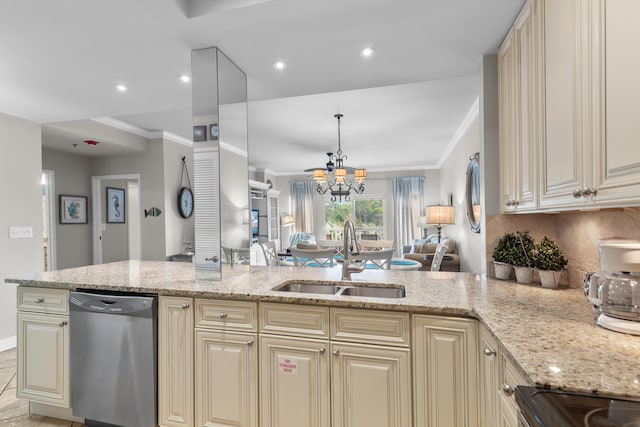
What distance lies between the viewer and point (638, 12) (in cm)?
92

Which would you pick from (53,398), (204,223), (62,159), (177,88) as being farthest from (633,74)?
(62,159)

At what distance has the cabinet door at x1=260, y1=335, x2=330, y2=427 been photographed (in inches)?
65.0

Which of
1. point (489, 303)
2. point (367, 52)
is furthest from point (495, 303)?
point (367, 52)

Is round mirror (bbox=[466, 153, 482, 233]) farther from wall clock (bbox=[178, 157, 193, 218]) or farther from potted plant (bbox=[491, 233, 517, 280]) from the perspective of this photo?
wall clock (bbox=[178, 157, 193, 218])

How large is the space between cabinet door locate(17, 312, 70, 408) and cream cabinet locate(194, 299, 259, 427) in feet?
3.13

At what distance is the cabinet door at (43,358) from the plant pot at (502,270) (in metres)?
2.66

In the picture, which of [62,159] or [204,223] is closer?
[204,223]

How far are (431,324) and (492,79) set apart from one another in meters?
1.62

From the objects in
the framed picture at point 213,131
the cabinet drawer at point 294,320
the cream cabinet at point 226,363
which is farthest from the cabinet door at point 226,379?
the framed picture at point 213,131

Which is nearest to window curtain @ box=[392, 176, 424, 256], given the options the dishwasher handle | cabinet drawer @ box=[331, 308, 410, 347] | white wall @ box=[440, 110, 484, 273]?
white wall @ box=[440, 110, 484, 273]

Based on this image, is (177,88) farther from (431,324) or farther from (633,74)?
(633,74)

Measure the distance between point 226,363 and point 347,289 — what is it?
2.61ft

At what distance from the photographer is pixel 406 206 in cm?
868

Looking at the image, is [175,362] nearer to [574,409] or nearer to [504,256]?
[574,409]
